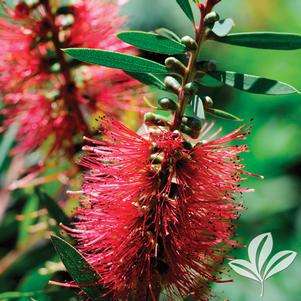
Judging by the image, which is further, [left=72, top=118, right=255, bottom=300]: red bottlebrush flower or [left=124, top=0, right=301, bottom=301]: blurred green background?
[left=124, top=0, right=301, bottom=301]: blurred green background

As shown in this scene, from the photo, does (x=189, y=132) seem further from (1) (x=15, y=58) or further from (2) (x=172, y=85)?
(1) (x=15, y=58)

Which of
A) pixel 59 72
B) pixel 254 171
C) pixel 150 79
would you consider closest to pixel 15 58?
pixel 59 72

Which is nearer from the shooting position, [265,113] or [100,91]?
[100,91]

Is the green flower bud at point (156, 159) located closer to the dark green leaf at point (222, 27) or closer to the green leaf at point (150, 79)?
the green leaf at point (150, 79)

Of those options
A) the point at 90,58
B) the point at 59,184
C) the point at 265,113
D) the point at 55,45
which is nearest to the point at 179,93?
the point at 90,58

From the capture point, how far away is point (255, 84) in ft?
3.55

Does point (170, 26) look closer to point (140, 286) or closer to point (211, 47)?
point (211, 47)

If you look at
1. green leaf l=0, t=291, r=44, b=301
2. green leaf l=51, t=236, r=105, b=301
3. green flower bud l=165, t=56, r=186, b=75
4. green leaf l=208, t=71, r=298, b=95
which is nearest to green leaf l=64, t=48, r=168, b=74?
green flower bud l=165, t=56, r=186, b=75

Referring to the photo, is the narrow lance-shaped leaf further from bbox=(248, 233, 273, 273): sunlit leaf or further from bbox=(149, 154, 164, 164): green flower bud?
bbox=(149, 154, 164, 164): green flower bud

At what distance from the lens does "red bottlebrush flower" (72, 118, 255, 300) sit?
46.4 inches

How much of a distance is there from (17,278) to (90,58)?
44.5 inches

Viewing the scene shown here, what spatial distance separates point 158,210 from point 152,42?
11.7 inches

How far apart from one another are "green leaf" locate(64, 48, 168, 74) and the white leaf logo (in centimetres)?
36

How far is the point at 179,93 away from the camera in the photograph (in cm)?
116
